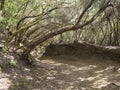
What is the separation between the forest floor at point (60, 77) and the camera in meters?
9.28

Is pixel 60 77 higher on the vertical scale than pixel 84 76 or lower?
higher

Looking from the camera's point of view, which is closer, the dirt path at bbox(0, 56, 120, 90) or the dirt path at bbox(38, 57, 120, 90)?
the dirt path at bbox(0, 56, 120, 90)

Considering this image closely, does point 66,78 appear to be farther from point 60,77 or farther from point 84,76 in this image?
point 84,76

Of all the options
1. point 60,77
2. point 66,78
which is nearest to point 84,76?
point 66,78

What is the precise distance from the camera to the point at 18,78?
9.60m

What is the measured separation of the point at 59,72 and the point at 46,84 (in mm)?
3164

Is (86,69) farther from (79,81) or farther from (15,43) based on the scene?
(15,43)

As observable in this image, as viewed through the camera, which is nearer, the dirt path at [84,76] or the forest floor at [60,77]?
the forest floor at [60,77]

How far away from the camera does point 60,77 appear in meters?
12.2

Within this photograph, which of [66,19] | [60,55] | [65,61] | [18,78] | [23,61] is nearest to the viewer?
[18,78]

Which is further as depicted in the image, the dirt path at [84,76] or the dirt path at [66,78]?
the dirt path at [84,76]

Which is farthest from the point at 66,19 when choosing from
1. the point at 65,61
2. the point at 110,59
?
the point at 110,59

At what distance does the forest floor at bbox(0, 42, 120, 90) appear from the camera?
30.5 feet

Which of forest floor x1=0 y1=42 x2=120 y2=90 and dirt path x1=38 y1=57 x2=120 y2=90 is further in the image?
dirt path x1=38 y1=57 x2=120 y2=90
